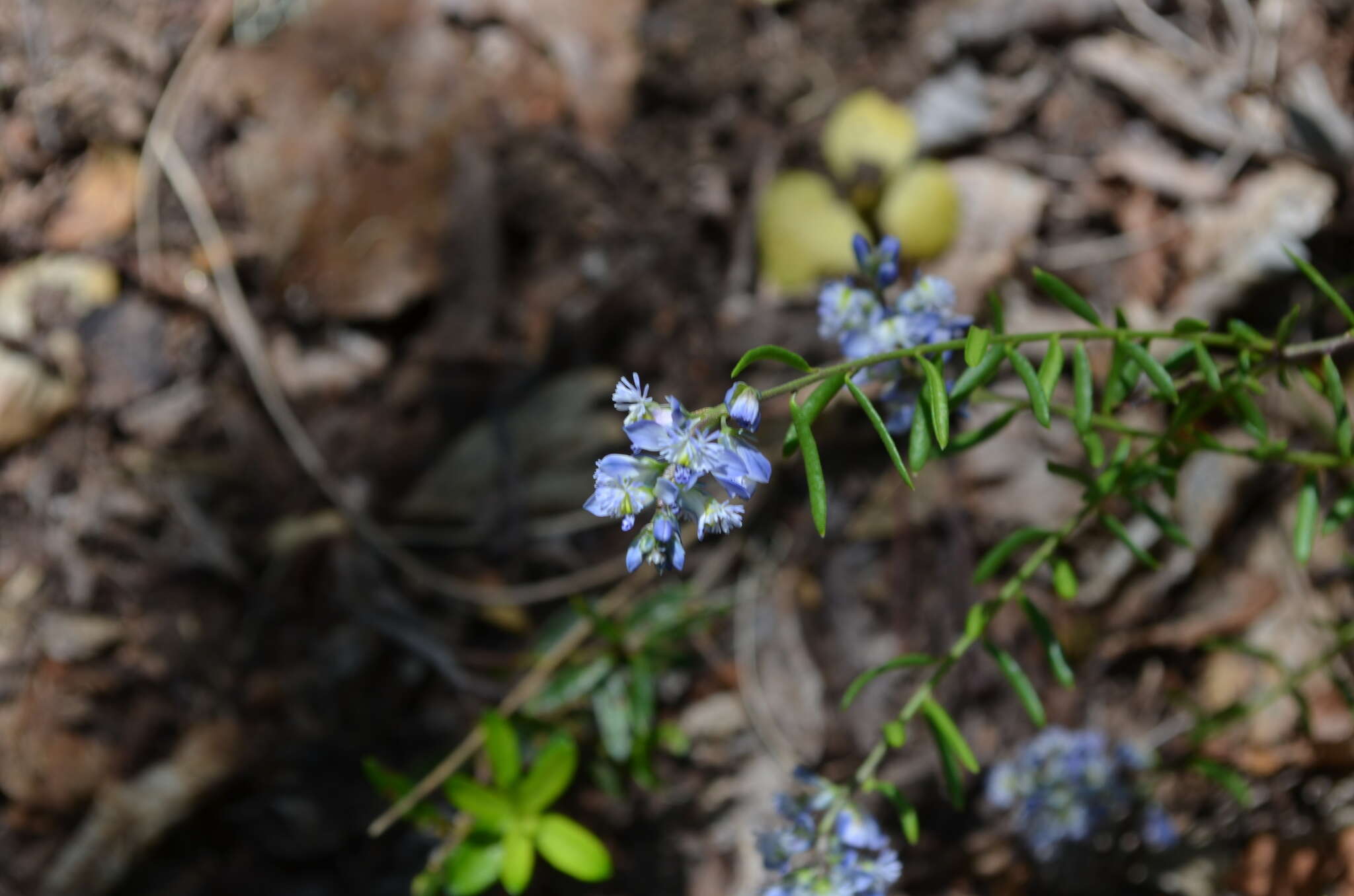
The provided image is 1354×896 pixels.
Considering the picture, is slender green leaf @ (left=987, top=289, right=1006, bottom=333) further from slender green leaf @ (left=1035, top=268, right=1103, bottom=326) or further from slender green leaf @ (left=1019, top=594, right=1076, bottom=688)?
slender green leaf @ (left=1019, top=594, right=1076, bottom=688)

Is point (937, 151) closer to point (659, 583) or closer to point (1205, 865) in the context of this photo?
point (659, 583)

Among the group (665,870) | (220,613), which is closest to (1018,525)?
(665,870)

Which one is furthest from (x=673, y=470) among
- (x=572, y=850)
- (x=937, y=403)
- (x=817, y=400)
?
(x=572, y=850)

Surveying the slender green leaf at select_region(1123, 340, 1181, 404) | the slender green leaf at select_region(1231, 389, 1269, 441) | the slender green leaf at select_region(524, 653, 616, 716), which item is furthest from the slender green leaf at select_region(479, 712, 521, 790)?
the slender green leaf at select_region(1231, 389, 1269, 441)

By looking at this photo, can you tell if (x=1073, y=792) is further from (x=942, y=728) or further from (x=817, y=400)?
(x=817, y=400)

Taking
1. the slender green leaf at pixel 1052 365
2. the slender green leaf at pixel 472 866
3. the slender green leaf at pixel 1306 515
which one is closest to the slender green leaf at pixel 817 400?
the slender green leaf at pixel 1052 365
